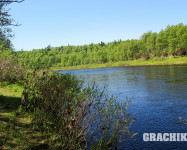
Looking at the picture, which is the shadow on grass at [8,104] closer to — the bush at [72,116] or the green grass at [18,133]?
the green grass at [18,133]

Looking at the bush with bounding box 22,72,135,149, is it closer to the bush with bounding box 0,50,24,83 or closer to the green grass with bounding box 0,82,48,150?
the green grass with bounding box 0,82,48,150

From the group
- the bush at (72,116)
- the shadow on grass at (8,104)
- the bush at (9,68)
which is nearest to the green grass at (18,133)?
the shadow on grass at (8,104)

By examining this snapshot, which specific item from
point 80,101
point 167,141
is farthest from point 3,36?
point 167,141

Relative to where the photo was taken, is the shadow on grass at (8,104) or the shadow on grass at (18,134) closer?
the shadow on grass at (18,134)

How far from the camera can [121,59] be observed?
462 ft

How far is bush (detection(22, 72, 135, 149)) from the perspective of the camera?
9.37m

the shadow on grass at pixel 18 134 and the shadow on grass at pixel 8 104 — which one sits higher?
the shadow on grass at pixel 8 104

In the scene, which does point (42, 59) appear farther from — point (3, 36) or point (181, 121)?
point (181, 121)

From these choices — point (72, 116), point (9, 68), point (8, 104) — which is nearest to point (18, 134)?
point (72, 116)

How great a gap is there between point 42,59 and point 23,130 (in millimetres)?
6698

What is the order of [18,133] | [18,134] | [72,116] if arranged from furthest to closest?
[18,133] → [18,134] → [72,116]

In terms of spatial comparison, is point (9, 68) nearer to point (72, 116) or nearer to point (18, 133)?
point (18, 133)

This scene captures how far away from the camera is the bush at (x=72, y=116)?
9.37 m

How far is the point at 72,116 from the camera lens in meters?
9.68
